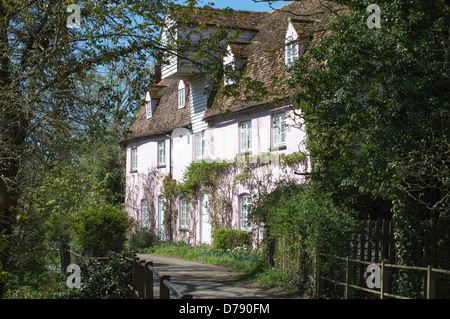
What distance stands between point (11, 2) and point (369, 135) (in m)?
8.20

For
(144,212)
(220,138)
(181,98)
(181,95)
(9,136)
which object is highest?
(181,95)

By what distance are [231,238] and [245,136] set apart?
382 centimetres

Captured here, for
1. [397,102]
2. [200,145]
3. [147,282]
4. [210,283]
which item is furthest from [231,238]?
[147,282]

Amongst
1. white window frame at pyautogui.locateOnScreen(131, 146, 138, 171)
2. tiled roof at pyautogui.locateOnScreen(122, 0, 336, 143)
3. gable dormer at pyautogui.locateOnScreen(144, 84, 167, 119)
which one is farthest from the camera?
white window frame at pyautogui.locateOnScreen(131, 146, 138, 171)

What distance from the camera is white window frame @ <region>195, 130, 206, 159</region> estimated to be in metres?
23.5

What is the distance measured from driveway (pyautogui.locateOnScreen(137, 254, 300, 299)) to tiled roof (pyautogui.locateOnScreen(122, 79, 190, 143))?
907 centimetres

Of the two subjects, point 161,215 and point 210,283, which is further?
point 161,215

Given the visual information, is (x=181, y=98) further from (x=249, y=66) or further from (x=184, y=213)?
(x=249, y=66)

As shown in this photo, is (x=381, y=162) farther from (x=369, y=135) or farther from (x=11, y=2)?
(x=11, y=2)

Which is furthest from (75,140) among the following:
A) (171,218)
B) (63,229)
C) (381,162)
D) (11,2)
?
(171,218)

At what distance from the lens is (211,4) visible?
13.1 meters

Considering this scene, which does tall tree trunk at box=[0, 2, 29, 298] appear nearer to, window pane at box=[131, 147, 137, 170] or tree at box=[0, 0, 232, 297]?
tree at box=[0, 0, 232, 297]

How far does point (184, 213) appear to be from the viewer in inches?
975

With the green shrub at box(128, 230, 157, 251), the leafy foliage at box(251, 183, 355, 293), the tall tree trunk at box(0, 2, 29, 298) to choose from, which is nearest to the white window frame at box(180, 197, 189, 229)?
the green shrub at box(128, 230, 157, 251)
